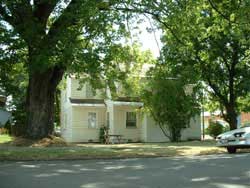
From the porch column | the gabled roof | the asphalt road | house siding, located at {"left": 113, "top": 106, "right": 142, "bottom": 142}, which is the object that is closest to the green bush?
house siding, located at {"left": 113, "top": 106, "right": 142, "bottom": 142}

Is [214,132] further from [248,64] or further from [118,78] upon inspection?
[118,78]

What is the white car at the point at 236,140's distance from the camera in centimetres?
2070

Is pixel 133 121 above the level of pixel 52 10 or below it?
below

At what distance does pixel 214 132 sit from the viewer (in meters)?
42.8

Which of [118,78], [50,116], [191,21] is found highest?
[191,21]

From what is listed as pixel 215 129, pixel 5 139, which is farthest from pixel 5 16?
pixel 215 129

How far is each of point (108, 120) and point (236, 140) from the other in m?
20.4

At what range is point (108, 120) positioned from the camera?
4047 cm

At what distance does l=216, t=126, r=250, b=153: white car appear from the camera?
20.7 m

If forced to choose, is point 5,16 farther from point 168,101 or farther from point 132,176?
point 168,101

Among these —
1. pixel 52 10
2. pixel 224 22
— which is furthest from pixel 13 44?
pixel 224 22

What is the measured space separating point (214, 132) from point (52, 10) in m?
21.9

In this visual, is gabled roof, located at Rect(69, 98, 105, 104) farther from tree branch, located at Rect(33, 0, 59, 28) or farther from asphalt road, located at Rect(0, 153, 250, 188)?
asphalt road, located at Rect(0, 153, 250, 188)

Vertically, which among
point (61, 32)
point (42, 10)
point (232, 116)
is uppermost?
point (42, 10)
